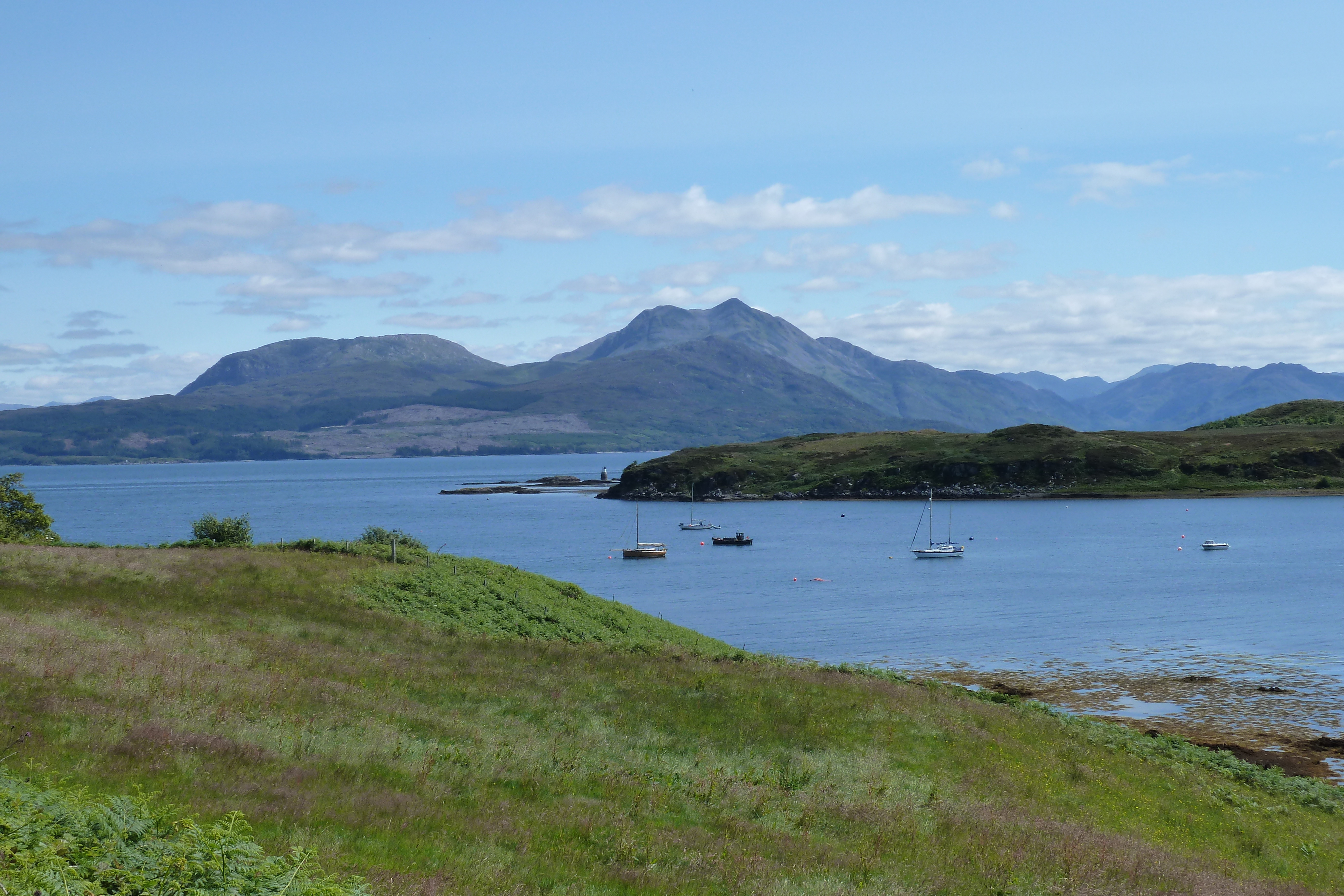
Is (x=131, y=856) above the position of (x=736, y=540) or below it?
above

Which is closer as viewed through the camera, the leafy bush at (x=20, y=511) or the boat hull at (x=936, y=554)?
the leafy bush at (x=20, y=511)

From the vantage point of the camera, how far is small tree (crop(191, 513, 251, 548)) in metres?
63.7

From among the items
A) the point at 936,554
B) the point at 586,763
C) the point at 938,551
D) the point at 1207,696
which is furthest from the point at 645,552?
the point at 586,763

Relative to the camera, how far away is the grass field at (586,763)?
1484 cm

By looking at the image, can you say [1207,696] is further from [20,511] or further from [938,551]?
[938,551]

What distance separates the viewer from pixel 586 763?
21078 millimetres

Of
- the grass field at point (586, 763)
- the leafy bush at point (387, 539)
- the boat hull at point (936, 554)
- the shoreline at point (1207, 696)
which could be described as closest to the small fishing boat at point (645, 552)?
the boat hull at point (936, 554)

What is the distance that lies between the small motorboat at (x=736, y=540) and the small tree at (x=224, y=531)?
3906 inches

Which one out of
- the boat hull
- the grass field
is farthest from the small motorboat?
the grass field

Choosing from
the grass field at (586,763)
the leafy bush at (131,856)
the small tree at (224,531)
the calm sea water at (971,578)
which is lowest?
the calm sea water at (971,578)

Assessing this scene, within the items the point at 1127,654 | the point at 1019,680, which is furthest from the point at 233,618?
the point at 1127,654

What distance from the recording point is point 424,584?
170 ft

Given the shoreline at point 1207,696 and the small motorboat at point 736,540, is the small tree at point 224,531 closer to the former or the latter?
the shoreline at point 1207,696

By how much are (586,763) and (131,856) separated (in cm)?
1171
